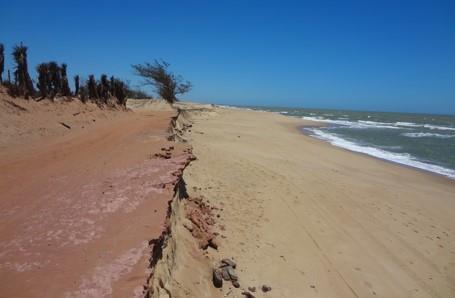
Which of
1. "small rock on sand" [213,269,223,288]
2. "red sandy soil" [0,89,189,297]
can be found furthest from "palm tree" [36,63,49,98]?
"small rock on sand" [213,269,223,288]

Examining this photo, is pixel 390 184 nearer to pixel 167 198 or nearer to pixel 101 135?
pixel 101 135

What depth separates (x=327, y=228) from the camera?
269 inches

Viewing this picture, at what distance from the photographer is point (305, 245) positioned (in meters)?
6.01

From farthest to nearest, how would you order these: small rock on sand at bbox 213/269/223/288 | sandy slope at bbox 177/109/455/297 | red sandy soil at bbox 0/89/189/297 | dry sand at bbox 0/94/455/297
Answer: sandy slope at bbox 177/109/455/297
small rock on sand at bbox 213/269/223/288
dry sand at bbox 0/94/455/297
red sandy soil at bbox 0/89/189/297

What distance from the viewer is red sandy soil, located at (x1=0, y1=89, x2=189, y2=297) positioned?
8.34 feet

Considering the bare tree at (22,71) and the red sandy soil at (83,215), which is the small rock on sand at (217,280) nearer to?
the red sandy soil at (83,215)

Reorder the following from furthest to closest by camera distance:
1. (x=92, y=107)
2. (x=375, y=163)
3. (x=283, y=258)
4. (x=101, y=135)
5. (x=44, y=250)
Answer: (x=92, y=107)
(x=375, y=163)
(x=101, y=135)
(x=283, y=258)
(x=44, y=250)

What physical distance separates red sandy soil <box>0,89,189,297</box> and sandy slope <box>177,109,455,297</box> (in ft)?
3.26

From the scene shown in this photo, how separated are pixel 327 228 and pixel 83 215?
453 cm

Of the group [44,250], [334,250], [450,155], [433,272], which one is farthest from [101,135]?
[450,155]

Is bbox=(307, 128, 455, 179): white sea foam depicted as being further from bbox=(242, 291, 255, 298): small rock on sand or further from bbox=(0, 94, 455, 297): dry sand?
bbox=(242, 291, 255, 298): small rock on sand

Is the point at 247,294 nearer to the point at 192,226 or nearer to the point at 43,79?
the point at 192,226

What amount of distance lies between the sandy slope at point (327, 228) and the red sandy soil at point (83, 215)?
3.26ft

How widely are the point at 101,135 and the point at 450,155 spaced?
51.4 ft
